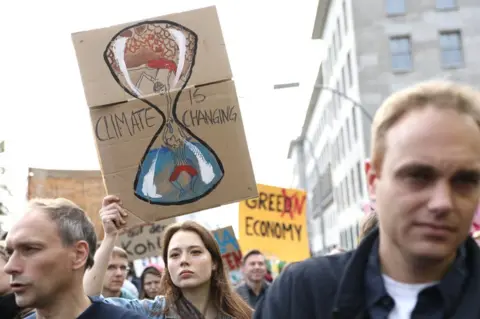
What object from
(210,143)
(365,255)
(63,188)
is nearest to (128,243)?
(63,188)

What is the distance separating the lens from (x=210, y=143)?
4461mm

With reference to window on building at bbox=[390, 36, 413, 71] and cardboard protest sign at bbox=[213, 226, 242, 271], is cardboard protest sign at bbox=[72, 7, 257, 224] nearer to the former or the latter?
cardboard protest sign at bbox=[213, 226, 242, 271]

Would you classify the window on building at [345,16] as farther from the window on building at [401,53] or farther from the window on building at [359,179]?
the window on building at [359,179]

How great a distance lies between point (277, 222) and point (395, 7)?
3155cm

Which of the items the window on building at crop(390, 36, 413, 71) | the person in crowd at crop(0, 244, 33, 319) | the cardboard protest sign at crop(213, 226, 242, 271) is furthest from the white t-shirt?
the window on building at crop(390, 36, 413, 71)

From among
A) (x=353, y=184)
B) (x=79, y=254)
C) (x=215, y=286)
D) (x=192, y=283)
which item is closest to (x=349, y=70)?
(x=353, y=184)

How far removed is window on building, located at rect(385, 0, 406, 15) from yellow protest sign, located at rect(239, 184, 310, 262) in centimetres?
3084

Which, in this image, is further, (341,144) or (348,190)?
(348,190)

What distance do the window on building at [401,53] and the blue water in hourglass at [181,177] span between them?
3668cm

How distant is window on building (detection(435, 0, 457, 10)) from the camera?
40.5m

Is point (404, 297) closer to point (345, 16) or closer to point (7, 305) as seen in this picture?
point (7, 305)

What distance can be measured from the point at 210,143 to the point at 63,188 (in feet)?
15.4

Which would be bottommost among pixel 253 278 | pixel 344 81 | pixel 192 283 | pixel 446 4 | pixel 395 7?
pixel 344 81

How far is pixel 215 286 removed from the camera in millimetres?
4875
